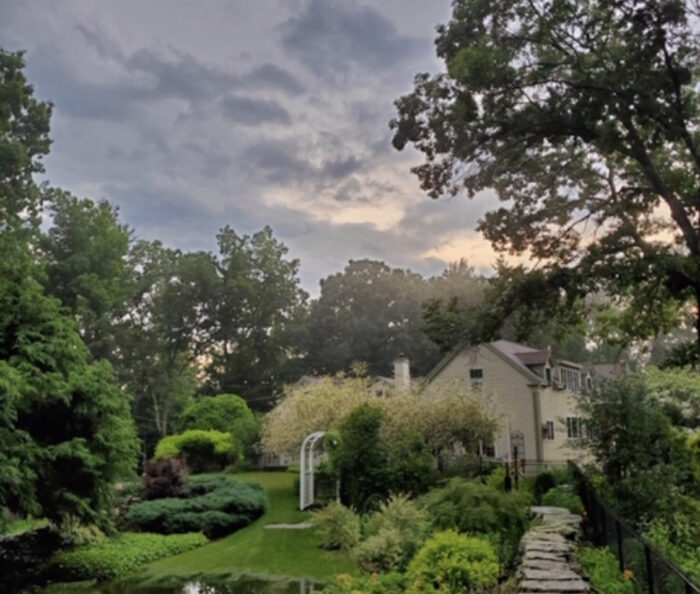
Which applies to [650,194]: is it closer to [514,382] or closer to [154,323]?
[514,382]

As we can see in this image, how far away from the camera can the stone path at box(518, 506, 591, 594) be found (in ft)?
26.0

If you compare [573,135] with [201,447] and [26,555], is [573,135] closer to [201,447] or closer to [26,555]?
[26,555]

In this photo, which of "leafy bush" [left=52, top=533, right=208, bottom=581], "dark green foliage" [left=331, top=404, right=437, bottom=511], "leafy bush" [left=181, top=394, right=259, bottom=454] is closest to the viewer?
"leafy bush" [left=52, top=533, right=208, bottom=581]

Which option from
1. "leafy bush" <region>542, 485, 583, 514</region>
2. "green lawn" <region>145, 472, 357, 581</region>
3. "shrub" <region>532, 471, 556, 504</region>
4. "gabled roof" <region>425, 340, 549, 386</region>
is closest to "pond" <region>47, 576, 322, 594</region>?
"green lawn" <region>145, 472, 357, 581</region>

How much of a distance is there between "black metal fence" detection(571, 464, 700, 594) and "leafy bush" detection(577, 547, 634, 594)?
13 centimetres

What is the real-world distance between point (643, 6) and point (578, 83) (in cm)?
165

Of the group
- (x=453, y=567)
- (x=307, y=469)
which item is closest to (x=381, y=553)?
(x=453, y=567)

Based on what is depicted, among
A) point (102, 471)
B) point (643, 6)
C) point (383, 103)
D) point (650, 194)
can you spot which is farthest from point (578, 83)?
point (102, 471)

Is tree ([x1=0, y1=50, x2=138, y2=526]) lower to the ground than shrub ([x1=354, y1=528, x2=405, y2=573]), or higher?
higher

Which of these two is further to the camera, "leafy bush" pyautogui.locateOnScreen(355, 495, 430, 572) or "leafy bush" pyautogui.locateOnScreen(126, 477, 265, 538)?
"leafy bush" pyautogui.locateOnScreen(126, 477, 265, 538)

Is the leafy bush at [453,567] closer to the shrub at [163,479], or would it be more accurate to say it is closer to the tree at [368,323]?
the shrub at [163,479]

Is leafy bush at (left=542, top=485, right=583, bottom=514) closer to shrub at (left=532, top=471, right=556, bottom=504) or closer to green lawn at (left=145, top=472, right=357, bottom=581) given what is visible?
shrub at (left=532, top=471, right=556, bottom=504)

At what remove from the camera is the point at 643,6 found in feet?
37.5

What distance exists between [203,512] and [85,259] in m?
24.1
